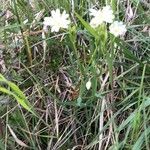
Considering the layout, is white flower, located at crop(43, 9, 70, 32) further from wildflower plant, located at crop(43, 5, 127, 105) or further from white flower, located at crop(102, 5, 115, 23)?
white flower, located at crop(102, 5, 115, 23)

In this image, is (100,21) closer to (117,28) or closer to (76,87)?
(117,28)

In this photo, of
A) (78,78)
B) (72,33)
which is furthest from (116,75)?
(72,33)

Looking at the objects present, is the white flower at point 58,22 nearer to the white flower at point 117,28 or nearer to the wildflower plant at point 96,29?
the wildflower plant at point 96,29

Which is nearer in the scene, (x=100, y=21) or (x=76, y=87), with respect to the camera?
(x=100, y=21)

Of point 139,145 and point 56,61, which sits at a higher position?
point 56,61

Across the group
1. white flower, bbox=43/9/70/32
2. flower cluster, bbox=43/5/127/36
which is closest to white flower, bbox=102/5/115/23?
flower cluster, bbox=43/5/127/36

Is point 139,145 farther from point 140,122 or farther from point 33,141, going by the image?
point 33,141

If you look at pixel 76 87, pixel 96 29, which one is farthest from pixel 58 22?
pixel 76 87

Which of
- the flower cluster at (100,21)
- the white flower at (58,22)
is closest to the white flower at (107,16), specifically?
the flower cluster at (100,21)

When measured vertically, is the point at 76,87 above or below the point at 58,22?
below
